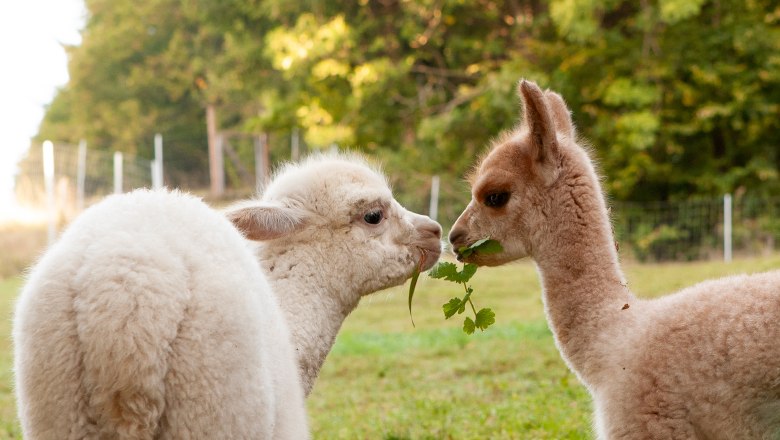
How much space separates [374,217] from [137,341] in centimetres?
186

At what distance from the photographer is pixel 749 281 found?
3.09 meters

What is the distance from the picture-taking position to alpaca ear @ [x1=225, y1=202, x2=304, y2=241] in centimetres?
364

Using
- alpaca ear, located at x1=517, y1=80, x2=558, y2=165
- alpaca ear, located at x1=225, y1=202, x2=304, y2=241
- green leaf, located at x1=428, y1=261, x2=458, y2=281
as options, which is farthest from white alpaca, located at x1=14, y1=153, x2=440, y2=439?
alpaca ear, located at x1=517, y1=80, x2=558, y2=165

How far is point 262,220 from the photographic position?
3701mm

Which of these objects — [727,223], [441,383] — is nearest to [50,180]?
[441,383]

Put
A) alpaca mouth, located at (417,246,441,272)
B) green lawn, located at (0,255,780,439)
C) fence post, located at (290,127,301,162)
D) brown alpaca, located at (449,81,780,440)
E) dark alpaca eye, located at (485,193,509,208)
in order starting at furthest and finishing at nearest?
fence post, located at (290,127,301,162) → green lawn, located at (0,255,780,439) → alpaca mouth, located at (417,246,441,272) → dark alpaca eye, located at (485,193,509,208) → brown alpaca, located at (449,81,780,440)

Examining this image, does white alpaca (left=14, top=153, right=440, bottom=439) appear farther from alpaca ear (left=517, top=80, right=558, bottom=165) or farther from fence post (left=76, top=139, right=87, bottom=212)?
fence post (left=76, top=139, right=87, bottom=212)

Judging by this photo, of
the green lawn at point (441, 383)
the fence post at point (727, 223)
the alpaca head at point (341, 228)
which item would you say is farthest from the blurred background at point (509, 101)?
the alpaca head at point (341, 228)

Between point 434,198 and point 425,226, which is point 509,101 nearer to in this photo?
point 434,198

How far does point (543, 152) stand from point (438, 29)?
2093 centimetres

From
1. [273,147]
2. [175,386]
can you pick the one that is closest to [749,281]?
[175,386]

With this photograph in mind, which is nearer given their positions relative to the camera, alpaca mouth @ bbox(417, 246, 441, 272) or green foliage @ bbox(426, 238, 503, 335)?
green foliage @ bbox(426, 238, 503, 335)

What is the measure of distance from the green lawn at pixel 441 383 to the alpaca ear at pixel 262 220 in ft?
2.78

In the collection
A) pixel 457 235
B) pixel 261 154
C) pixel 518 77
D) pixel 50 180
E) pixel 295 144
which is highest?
pixel 518 77
